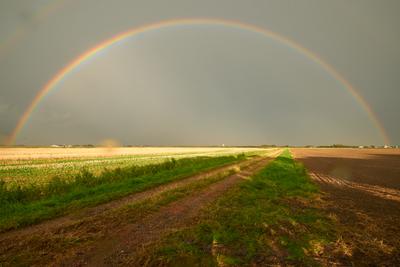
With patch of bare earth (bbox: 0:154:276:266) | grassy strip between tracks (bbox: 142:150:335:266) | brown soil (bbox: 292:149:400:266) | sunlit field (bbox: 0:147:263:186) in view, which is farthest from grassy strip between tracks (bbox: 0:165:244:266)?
sunlit field (bbox: 0:147:263:186)

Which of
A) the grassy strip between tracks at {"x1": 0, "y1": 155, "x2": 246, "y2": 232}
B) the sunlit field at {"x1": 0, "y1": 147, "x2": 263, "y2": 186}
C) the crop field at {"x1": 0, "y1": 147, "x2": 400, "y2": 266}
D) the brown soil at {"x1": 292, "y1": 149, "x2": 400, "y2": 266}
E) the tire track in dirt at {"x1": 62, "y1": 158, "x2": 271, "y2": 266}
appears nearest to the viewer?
the tire track in dirt at {"x1": 62, "y1": 158, "x2": 271, "y2": 266}

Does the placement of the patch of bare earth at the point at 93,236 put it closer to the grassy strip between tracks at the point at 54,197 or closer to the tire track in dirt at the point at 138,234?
the tire track in dirt at the point at 138,234

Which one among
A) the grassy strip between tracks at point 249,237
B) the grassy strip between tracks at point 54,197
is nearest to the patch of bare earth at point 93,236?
the grassy strip between tracks at point 249,237

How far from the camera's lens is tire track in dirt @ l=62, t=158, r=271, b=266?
6.28m

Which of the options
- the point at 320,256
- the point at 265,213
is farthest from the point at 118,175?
the point at 320,256

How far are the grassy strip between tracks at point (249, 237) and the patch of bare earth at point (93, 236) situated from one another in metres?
0.76

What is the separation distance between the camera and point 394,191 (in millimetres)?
17609

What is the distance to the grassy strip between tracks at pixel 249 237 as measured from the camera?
6.40 meters

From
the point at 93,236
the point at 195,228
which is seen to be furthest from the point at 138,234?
the point at 195,228

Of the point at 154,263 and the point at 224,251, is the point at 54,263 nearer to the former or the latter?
the point at 154,263

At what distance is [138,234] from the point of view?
26.3ft

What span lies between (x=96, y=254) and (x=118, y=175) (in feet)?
48.7

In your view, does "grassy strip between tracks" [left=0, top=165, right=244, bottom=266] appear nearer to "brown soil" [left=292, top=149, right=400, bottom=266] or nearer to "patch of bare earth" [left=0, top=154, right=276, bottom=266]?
"patch of bare earth" [left=0, top=154, right=276, bottom=266]

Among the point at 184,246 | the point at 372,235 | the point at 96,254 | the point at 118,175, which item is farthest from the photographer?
the point at 118,175
